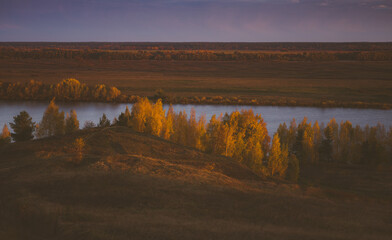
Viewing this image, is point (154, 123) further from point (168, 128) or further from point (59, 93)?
point (59, 93)

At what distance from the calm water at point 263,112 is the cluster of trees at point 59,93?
10.6 feet

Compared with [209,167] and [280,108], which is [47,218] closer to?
[209,167]

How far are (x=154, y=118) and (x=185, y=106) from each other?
30350mm

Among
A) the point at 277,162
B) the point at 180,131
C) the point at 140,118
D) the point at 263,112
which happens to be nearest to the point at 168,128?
the point at 180,131

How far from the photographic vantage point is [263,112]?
55219mm

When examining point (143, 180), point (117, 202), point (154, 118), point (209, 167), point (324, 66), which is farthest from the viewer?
point (324, 66)

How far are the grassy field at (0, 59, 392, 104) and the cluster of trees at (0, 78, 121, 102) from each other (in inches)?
319

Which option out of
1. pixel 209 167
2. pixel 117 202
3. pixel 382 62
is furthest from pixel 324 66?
pixel 117 202

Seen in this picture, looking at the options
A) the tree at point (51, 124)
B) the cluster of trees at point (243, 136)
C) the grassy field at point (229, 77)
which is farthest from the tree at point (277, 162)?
the grassy field at point (229, 77)

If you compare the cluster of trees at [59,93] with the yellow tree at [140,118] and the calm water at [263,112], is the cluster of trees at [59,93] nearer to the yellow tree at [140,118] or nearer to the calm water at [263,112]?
the calm water at [263,112]

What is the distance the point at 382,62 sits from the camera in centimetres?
10262

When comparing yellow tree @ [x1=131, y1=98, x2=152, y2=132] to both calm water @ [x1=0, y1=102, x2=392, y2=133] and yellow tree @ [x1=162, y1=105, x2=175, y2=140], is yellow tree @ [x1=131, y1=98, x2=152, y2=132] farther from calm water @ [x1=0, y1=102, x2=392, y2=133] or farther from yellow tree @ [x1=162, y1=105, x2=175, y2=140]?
calm water @ [x1=0, y1=102, x2=392, y2=133]

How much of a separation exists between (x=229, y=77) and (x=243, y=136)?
2576 inches

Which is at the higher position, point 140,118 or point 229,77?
point 229,77
